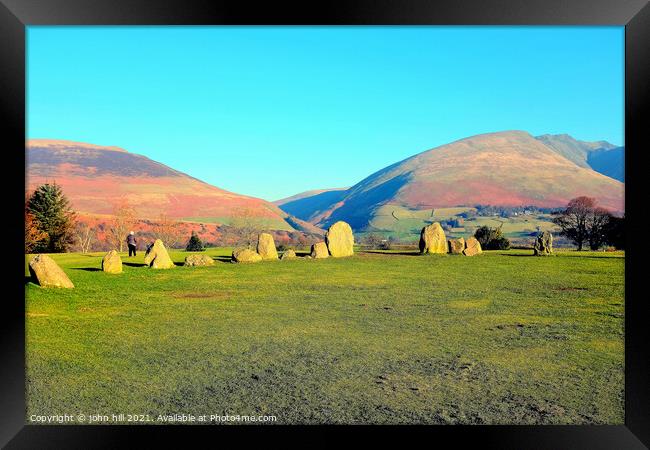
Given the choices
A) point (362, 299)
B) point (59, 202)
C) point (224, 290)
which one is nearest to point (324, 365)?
point (362, 299)

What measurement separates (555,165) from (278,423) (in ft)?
287

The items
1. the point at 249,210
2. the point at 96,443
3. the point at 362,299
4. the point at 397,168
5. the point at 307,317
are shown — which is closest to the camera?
the point at 96,443

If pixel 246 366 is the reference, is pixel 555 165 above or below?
above

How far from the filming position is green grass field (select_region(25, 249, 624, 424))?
5.37 metres

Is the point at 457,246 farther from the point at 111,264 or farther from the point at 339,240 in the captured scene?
the point at 111,264

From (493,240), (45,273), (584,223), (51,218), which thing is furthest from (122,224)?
(584,223)

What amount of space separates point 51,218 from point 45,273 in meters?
12.0

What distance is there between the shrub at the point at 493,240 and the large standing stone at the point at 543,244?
3.64 m

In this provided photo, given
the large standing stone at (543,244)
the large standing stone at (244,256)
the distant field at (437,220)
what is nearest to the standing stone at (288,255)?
the large standing stone at (244,256)

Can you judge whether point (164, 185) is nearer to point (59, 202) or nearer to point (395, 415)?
point (59, 202)

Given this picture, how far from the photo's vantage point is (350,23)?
5.22 metres

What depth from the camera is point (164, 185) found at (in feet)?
216

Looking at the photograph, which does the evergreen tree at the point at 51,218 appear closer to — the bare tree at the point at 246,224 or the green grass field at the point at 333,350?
the green grass field at the point at 333,350

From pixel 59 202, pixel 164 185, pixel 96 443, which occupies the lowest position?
pixel 96 443
